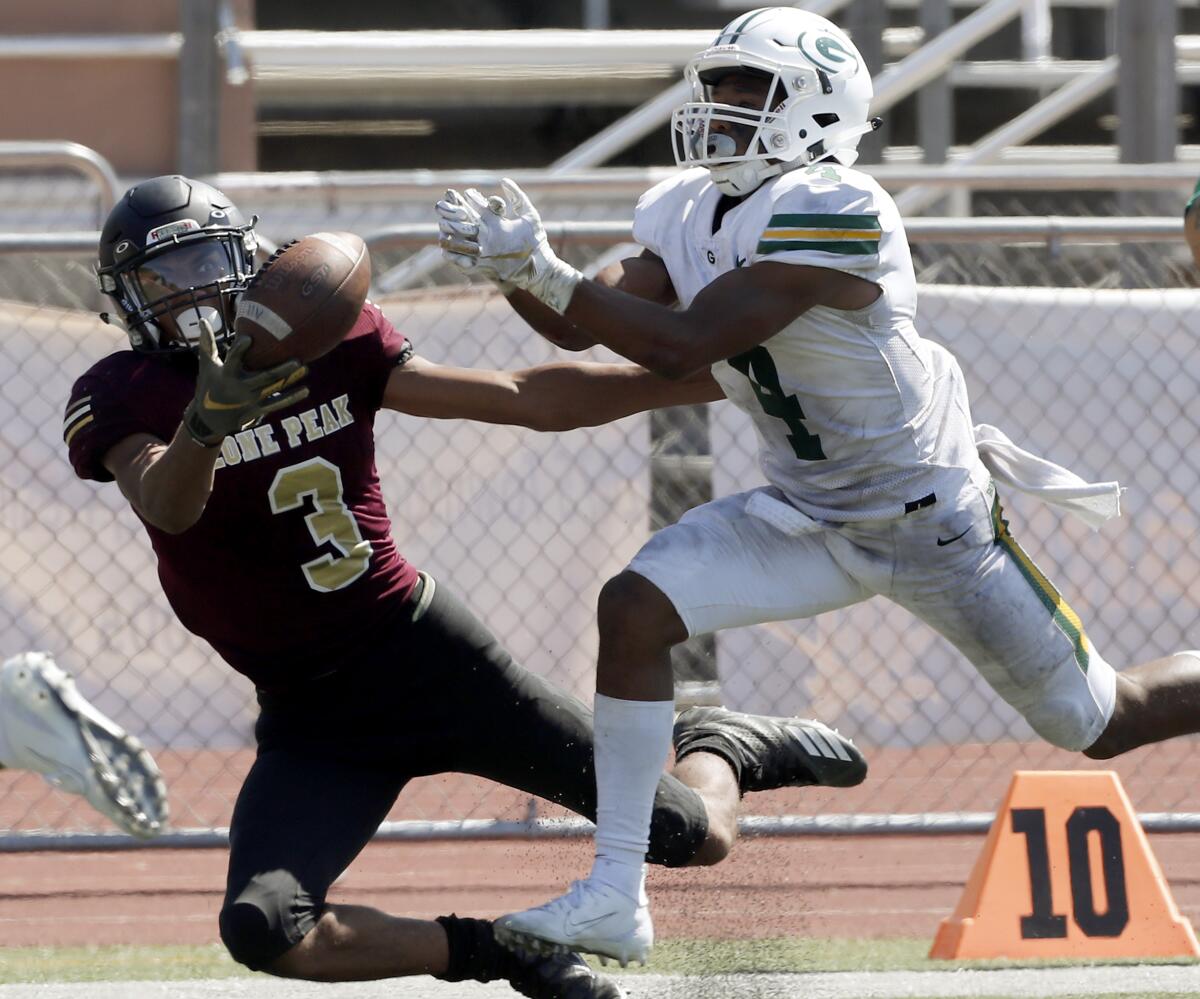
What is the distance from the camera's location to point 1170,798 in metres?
6.82

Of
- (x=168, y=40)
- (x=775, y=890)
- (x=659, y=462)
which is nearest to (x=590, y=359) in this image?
(x=659, y=462)

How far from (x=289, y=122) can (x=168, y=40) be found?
161cm

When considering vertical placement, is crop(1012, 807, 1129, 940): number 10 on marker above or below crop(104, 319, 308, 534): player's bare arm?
below

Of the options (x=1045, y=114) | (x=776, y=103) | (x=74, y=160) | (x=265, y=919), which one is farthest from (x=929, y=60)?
(x=265, y=919)

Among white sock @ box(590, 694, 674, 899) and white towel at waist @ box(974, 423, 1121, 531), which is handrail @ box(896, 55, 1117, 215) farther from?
white sock @ box(590, 694, 674, 899)

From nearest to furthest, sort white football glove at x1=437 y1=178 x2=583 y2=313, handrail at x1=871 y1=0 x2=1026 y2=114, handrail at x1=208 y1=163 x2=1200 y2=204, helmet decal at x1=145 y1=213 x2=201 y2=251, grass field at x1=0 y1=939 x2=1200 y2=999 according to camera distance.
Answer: white football glove at x1=437 y1=178 x2=583 y2=313 → helmet decal at x1=145 y1=213 x2=201 y2=251 → grass field at x1=0 y1=939 x2=1200 y2=999 → handrail at x1=208 y1=163 x2=1200 y2=204 → handrail at x1=871 y1=0 x2=1026 y2=114

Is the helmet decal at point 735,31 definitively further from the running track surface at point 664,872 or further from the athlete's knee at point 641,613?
the running track surface at point 664,872

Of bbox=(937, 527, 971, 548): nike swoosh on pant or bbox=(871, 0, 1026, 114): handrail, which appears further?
bbox=(871, 0, 1026, 114): handrail

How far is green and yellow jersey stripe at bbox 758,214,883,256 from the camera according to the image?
3553mm

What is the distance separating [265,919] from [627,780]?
0.74 m

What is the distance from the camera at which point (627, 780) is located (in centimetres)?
372

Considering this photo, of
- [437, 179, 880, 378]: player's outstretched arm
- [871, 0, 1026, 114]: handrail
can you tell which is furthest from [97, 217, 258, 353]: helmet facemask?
[871, 0, 1026, 114]: handrail

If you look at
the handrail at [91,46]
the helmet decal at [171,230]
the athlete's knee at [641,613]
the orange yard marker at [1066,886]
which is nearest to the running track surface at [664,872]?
the orange yard marker at [1066,886]

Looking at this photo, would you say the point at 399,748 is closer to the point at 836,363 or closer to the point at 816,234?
the point at 836,363
